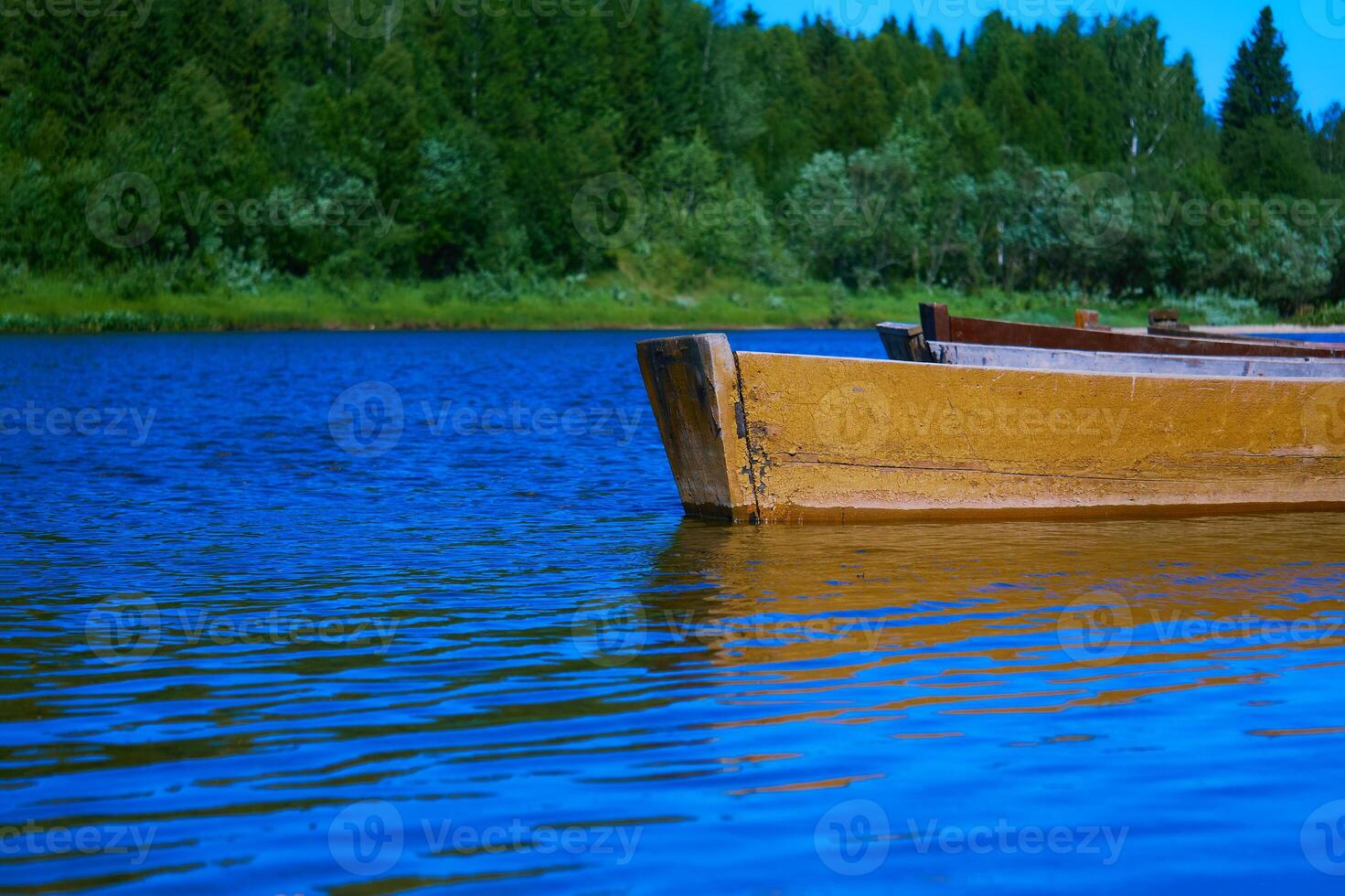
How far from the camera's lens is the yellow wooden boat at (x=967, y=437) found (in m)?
10.9

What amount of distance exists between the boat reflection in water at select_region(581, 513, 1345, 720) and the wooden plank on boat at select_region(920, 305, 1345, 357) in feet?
11.7

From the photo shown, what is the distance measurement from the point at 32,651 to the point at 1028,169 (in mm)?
71482

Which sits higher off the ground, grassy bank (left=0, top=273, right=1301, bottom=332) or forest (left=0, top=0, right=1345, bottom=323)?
forest (left=0, top=0, right=1345, bottom=323)

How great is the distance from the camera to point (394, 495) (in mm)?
13969

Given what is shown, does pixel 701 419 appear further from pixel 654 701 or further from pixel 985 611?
pixel 654 701

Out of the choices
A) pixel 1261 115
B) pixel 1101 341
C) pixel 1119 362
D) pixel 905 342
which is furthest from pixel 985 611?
pixel 1261 115

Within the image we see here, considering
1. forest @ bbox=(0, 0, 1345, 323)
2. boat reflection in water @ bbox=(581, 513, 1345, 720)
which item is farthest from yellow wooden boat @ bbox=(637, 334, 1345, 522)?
forest @ bbox=(0, 0, 1345, 323)

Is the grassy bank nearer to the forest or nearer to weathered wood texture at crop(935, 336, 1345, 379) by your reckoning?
the forest

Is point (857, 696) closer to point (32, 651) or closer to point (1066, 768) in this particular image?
point (1066, 768)

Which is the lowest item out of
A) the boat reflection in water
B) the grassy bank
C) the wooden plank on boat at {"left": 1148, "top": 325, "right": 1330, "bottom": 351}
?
the grassy bank

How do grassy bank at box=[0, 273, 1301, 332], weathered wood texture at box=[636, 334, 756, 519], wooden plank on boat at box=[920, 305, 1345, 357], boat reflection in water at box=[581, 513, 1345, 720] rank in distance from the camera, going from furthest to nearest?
grassy bank at box=[0, 273, 1301, 332] → wooden plank on boat at box=[920, 305, 1345, 357] → weathered wood texture at box=[636, 334, 756, 519] → boat reflection in water at box=[581, 513, 1345, 720]

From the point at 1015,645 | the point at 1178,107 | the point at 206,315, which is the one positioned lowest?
the point at 206,315

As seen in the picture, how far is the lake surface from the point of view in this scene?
14.9 feet

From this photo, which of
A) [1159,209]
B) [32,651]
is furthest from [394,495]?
[1159,209]
